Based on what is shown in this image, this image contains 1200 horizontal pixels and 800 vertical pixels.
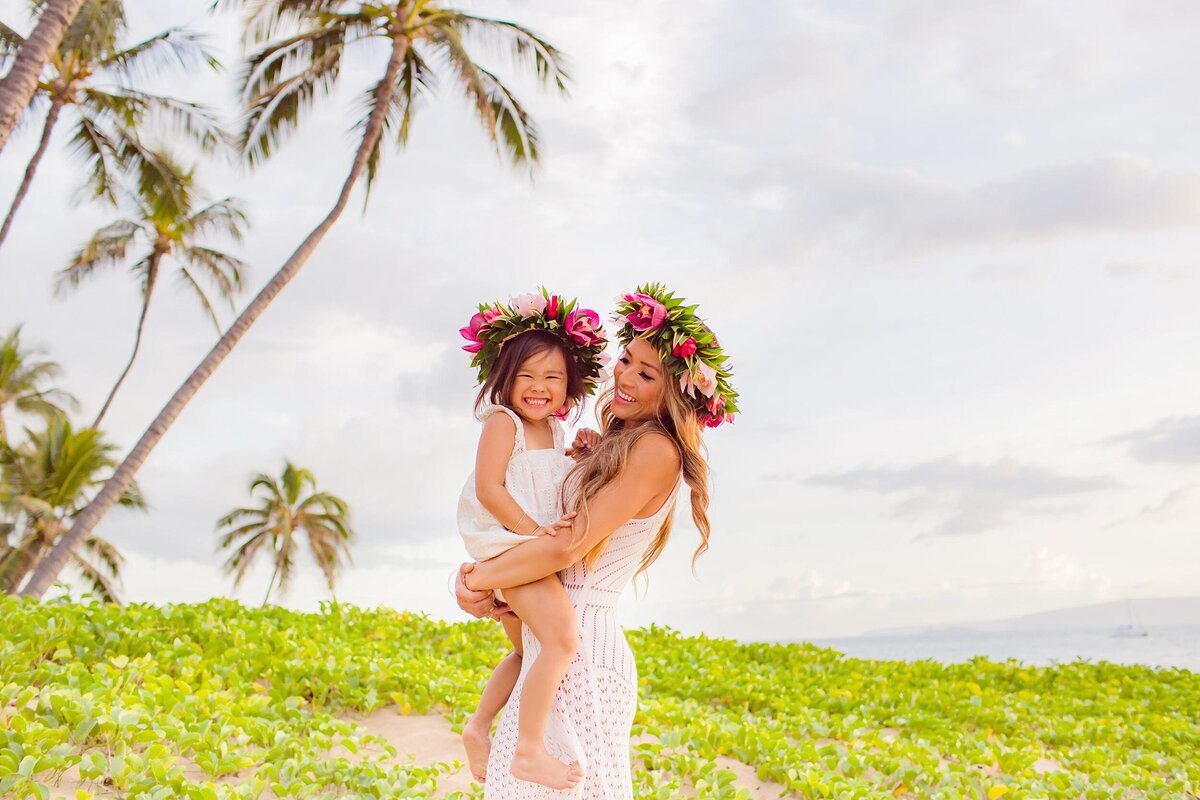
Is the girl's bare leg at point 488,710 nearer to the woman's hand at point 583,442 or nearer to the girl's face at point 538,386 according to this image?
the woman's hand at point 583,442

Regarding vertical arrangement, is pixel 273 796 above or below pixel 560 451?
below

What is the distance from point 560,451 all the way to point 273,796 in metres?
3.06

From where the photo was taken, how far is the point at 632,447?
A: 9.99ft

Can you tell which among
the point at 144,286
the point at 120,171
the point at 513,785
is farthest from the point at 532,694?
the point at 144,286

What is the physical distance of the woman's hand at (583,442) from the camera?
339 centimetres

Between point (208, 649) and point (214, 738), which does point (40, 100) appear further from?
point (214, 738)

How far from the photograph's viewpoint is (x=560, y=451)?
3.37 meters

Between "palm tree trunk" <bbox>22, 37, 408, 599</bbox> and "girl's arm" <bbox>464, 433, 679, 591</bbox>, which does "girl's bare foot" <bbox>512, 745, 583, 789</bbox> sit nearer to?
"girl's arm" <bbox>464, 433, 679, 591</bbox>

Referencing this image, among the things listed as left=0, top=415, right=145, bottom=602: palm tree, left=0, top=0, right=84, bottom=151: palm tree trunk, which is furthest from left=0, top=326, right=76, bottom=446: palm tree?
left=0, top=0, right=84, bottom=151: palm tree trunk

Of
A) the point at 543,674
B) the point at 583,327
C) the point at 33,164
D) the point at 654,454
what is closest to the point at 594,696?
the point at 543,674

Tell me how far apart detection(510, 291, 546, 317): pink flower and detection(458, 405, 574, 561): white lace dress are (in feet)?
1.16

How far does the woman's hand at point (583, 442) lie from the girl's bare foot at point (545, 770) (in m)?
0.98

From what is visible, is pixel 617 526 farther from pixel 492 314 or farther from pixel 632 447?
pixel 492 314

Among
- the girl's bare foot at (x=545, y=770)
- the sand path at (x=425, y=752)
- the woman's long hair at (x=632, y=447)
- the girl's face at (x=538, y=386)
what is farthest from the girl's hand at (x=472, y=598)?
the sand path at (x=425, y=752)
